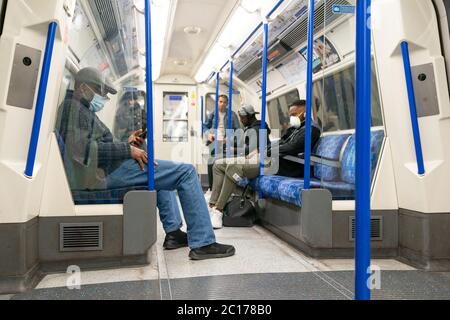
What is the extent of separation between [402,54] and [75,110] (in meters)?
2.42

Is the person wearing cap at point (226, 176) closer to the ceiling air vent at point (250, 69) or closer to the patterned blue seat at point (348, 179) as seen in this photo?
the patterned blue seat at point (348, 179)

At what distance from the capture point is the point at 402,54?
2740 millimetres

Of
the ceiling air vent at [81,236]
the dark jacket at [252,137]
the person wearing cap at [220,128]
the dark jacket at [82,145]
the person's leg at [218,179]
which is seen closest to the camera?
the ceiling air vent at [81,236]

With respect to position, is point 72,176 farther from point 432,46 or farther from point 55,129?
point 432,46

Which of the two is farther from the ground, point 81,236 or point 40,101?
point 40,101

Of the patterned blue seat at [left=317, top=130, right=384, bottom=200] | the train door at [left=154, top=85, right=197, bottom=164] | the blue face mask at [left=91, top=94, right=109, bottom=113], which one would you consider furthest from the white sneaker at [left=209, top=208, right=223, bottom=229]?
the train door at [left=154, top=85, right=197, bottom=164]

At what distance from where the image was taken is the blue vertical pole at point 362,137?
1.41 meters

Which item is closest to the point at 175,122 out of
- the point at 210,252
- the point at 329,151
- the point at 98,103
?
the point at 329,151

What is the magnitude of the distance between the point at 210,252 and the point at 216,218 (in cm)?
136

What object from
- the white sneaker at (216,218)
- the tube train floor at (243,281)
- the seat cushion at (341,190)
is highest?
the seat cushion at (341,190)

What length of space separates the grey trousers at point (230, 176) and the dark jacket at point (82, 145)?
6.19 feet

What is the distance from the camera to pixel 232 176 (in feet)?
14.4

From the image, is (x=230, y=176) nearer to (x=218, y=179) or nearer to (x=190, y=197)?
(x=218, y=179)

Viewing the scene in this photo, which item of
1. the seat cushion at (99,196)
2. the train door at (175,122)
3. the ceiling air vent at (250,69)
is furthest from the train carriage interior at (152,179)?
the train door at (175,122)
